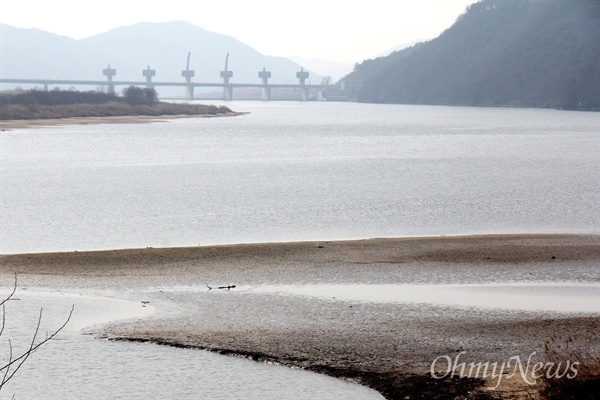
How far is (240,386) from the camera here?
11.0 meters

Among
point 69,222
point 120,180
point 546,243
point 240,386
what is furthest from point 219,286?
point 120,180

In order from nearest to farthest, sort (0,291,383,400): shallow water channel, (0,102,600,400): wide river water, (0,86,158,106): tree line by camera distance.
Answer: (0,291,383,400): shallow water channel, (0,102,600,400): wide river water, (0,86,158,106): tree line

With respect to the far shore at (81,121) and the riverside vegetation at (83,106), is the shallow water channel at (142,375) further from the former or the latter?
the riverside vegetation at (83,106)

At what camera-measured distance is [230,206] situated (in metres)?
32.2

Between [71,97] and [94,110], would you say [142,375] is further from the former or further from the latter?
[71,97]

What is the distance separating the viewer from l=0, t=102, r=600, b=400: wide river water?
11.5m

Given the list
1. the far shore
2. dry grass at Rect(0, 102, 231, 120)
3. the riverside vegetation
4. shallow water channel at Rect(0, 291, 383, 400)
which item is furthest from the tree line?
shallow water channel at Rect(0, 291, 383, 400)

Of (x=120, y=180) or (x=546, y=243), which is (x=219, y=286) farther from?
(x=120, y=180)

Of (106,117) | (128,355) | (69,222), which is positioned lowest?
(106,117)

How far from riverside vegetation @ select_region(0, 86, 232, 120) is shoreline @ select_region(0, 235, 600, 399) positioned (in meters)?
95.3

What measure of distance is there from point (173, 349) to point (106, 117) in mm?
121151

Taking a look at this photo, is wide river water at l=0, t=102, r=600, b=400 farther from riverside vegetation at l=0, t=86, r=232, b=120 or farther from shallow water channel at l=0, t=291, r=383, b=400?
riverside vegetation at l=0, t=86, r=232, b=120

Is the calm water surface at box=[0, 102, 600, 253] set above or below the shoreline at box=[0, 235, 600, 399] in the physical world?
below

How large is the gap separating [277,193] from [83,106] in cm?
10014
